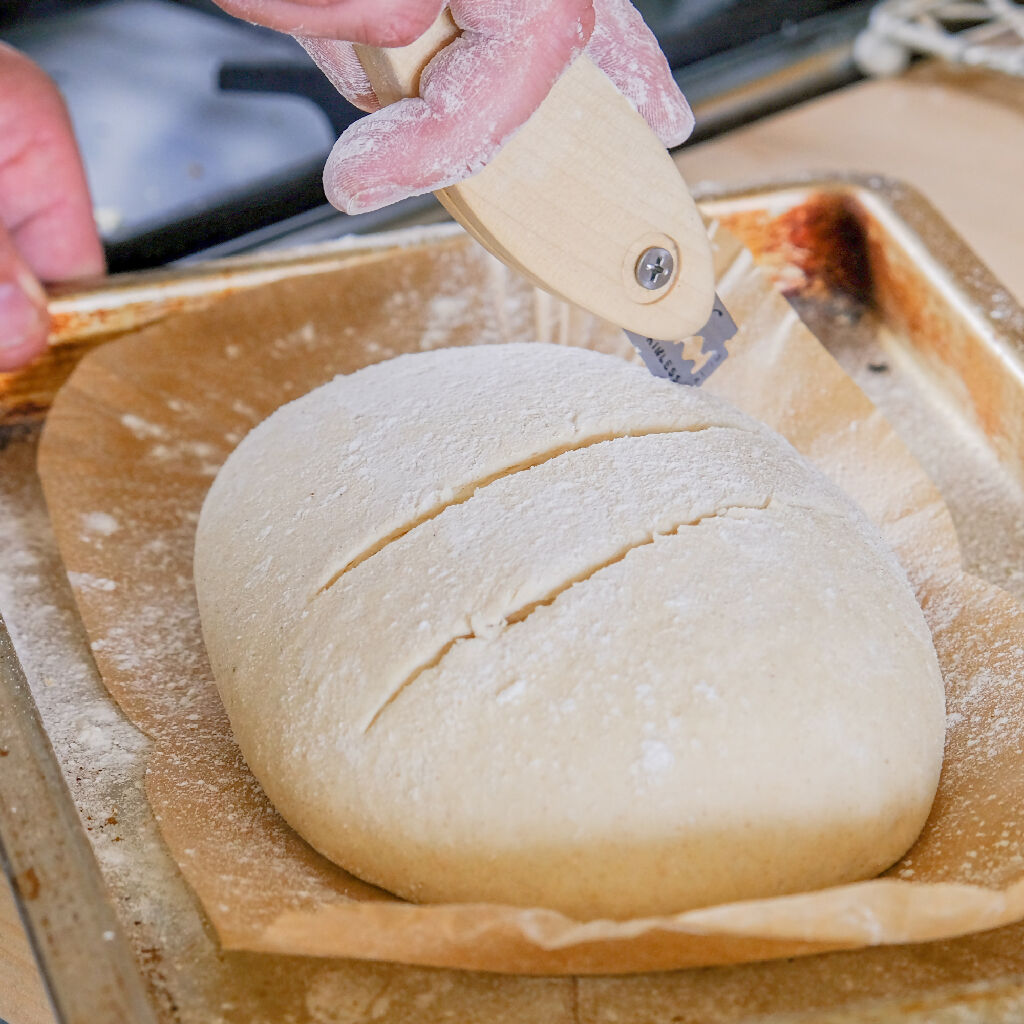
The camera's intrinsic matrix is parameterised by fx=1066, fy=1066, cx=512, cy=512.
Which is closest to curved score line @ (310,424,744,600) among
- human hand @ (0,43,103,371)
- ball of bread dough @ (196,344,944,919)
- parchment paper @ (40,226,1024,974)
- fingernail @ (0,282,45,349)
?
ball of bread dough @ (196,344,944,919)

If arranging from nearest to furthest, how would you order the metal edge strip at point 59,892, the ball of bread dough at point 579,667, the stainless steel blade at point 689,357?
the metal edge strip at point 59,892
the ball of bread dough at point 579,667
the stainless steel blade at point 689,357

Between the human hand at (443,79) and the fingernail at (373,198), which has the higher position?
the human hand at (443,79)

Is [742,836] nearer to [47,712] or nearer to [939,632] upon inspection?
[939,632]

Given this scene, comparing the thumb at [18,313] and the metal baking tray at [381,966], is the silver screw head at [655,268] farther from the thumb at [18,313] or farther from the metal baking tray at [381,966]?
the thumb at [18,313]

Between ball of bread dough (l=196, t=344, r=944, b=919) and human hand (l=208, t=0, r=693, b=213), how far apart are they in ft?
0.88

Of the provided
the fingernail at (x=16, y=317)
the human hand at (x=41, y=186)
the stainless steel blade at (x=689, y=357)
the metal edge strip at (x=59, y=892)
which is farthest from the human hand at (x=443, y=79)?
the human hand at (x=41, y=186)

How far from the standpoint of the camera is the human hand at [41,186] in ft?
5.00

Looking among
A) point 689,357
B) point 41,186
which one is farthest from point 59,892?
point 41,186

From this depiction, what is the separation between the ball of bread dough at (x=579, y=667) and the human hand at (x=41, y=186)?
27.5 inches

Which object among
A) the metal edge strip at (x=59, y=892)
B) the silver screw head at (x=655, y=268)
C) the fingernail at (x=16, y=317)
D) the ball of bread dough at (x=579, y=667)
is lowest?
the fingernail at (x=16, y=317)

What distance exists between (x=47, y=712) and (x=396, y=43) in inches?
27.9

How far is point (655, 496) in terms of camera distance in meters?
0.96

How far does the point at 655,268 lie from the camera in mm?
1011

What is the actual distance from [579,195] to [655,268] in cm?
11
